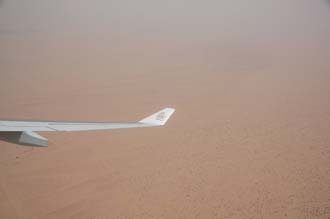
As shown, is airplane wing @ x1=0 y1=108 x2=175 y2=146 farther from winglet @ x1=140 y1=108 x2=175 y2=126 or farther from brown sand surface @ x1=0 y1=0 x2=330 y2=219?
brown sand surface @ x1=0 y1=0 x2=330 y2=219

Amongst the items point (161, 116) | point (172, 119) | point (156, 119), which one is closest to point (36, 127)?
point (156, 119)

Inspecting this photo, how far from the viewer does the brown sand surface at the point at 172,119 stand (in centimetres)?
563

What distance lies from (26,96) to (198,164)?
5.15m

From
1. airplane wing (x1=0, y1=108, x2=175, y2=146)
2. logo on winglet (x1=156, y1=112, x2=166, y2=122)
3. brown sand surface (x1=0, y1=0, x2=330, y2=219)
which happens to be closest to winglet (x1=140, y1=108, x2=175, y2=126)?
logo on winglet (x1=156, y1=112, x2=166, y2=122)

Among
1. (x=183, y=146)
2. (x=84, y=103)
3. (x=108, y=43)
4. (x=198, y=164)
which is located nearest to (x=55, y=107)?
(x=84, y=103)

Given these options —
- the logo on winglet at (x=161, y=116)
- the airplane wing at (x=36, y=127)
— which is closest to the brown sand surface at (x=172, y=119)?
the logo on winglet at (x=161, y=116)

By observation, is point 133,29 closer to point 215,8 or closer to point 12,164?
point 215,8

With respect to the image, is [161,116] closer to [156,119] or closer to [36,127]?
[156,119]

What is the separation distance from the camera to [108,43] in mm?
12930

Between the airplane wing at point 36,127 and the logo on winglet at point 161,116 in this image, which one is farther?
the logo on winglet at point 161,116

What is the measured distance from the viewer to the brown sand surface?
5633mm

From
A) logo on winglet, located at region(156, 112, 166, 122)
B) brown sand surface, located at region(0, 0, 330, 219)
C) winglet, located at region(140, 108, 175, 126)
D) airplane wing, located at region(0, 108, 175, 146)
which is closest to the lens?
airplane wing, located at region(0, 108, 175, 146)

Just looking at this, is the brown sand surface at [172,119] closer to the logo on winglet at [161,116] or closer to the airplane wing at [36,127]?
the logo on winglet at [161,116]

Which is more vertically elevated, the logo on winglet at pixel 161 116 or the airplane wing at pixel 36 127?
the airplane wing at pixel 36 127
